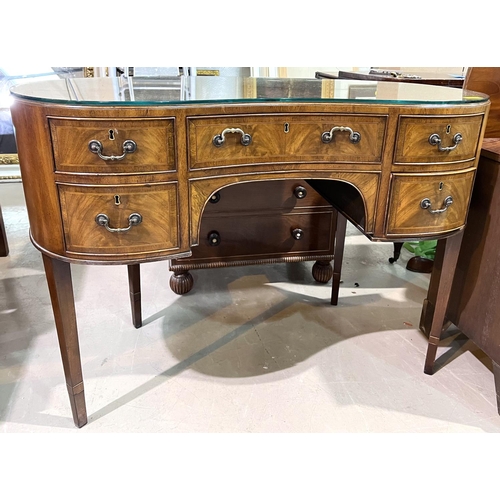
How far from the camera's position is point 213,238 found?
1920 mm

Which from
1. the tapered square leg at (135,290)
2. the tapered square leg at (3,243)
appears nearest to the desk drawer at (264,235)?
the tapered square leg at (135,290)

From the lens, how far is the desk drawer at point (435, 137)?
48.3 inches

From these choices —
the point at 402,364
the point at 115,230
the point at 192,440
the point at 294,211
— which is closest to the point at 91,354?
the point at 192,440

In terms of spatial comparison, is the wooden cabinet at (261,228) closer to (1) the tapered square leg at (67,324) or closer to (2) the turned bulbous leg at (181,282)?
(2) the turned bulbous leg at (181,282)

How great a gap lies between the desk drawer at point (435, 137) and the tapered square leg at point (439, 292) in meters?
0.27

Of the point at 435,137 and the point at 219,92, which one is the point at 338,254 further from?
the point at 219,92

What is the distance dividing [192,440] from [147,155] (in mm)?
778

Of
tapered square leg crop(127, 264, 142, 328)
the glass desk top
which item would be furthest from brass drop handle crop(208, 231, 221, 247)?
the glass desk top

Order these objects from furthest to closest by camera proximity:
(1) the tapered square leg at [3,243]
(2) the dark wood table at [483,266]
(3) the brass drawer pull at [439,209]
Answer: (1) the tapered square leg at [3,243] → (2) the dark wood table at [483,266] → (3) the brass drawer pull at [439,209]

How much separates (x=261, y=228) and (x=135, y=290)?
1.86 feet

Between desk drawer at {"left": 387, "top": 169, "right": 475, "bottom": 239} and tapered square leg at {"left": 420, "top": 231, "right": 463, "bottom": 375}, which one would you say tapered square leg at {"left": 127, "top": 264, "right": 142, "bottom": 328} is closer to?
desk drawer at {"left": 387, "top": 169, "right": 475, "bottom": 239}

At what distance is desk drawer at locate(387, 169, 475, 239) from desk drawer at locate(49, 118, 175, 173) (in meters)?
0.62

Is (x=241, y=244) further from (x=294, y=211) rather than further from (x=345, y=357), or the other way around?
(x=345, y=357)

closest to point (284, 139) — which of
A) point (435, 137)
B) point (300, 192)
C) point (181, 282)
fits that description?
point (435, 137)
